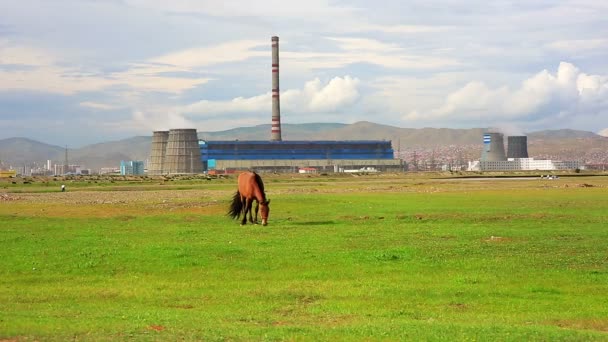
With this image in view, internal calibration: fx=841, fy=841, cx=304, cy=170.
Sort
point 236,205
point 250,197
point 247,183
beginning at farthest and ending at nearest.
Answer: point 236,205 → point 247,183 → point 250,197

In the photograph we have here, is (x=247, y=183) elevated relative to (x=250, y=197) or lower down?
elevated

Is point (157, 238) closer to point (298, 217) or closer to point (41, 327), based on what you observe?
point (298, 217)

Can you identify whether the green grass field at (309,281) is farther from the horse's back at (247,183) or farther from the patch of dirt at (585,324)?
the horse's back at (247,183)

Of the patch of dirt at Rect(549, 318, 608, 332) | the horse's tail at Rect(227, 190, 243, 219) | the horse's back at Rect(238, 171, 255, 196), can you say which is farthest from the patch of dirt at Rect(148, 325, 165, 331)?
the horse's tail at Rect(227, 190, 243, 219)

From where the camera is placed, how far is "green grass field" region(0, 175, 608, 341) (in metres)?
16.5

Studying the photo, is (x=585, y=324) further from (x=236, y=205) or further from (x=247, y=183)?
(x=236, y=205)

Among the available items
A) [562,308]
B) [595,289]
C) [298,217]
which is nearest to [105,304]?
[562,308]

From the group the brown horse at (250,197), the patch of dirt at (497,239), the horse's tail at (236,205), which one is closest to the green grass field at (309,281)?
the patch of dirt at (497,239)

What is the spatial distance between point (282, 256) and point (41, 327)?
499 inches

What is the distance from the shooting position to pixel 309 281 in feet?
75.8

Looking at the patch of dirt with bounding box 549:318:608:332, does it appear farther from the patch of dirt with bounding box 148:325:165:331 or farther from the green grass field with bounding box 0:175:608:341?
the patch of dirt with bounding box 148:325:165:331

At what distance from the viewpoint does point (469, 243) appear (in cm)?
3138

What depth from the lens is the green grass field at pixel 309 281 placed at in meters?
16.5

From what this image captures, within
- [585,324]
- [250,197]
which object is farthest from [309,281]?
[250,197]
